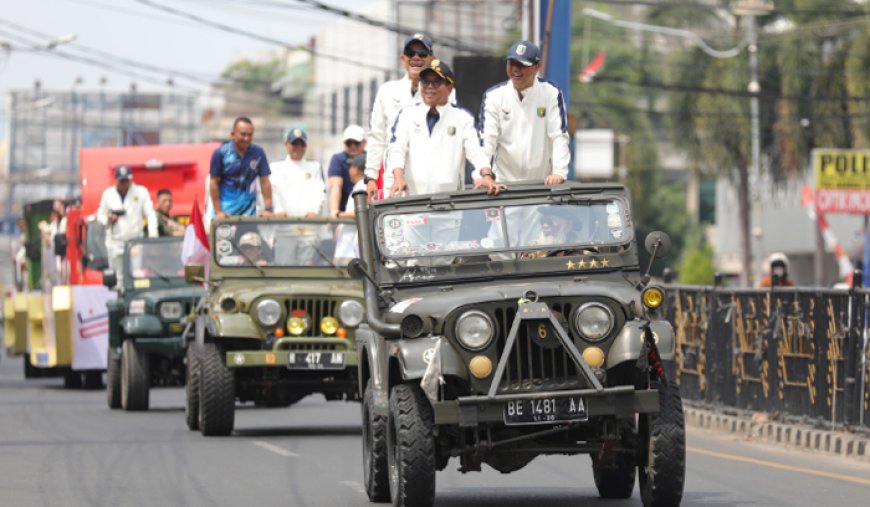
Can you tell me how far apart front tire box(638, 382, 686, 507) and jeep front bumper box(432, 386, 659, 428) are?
0.66 feet

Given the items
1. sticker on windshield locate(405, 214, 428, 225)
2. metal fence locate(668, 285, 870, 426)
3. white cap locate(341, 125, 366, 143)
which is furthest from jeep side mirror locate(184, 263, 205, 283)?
sticker on windshield locate(405, 214, 428, 225)

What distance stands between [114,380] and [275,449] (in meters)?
6.68

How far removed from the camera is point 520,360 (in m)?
10.3

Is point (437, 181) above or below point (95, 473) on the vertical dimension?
above

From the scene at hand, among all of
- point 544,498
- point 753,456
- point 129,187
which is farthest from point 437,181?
point 129,187

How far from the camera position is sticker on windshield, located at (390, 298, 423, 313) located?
35.0ft

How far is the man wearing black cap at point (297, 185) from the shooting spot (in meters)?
19.4

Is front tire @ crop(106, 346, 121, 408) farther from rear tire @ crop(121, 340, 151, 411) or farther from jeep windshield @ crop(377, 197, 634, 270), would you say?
jeep windshield @ crop(377, 197, 634, 270)

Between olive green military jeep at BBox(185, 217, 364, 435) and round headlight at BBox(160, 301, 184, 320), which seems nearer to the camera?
olive green military jeep at BBox(185, 217, 364, 435)

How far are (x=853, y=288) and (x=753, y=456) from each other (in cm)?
158

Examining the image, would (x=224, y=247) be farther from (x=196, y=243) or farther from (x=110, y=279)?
(x=110, y=279)

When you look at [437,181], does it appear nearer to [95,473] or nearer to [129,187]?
[95,473]

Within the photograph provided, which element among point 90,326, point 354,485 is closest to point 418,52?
point 354,485

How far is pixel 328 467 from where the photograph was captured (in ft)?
47.6
